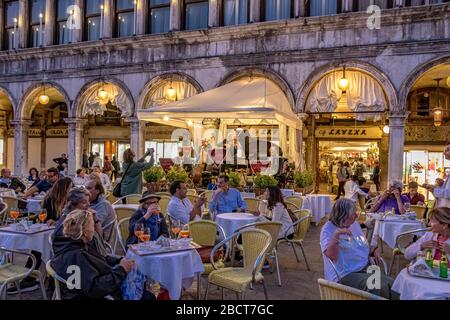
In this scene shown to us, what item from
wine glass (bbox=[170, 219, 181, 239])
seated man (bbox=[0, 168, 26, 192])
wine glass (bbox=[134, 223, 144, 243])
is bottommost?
wine glass (bbox=[170, 219, 181, 239])

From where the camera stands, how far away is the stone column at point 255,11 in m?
13.7

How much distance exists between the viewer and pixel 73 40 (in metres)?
16.7

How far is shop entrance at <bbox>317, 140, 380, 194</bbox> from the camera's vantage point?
1723 centimetres

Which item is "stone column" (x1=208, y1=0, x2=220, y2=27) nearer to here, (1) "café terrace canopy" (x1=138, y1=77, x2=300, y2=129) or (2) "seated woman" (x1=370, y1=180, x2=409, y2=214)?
(1) "café terrace canopy" (x1=138, y1=77, x2=300, y2=129)

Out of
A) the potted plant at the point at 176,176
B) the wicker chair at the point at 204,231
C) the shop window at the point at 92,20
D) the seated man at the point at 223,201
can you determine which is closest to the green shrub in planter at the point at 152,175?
the potted plant at the point at 176,176

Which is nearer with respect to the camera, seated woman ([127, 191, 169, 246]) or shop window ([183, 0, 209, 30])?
seated woman ([127, 191, 169, 246])

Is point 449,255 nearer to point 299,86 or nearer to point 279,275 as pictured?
point 279,275

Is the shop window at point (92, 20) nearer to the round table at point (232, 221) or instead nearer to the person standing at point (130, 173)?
the person standing at point (130, 173)

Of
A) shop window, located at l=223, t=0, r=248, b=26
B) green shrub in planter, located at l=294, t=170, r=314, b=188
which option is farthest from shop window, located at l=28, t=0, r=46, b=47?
green shrub in planter, located at l=294, t=170, r=314, b=188

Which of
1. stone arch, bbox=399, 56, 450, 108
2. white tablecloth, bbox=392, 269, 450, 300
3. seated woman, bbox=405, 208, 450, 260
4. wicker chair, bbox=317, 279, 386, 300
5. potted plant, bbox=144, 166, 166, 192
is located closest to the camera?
wicker chair, bbox=317, 279, 386, 300

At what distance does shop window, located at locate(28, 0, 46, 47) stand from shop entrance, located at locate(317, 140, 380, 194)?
1210cm

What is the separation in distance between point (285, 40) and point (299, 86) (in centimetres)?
150

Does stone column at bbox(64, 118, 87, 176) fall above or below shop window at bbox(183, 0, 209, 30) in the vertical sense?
below
